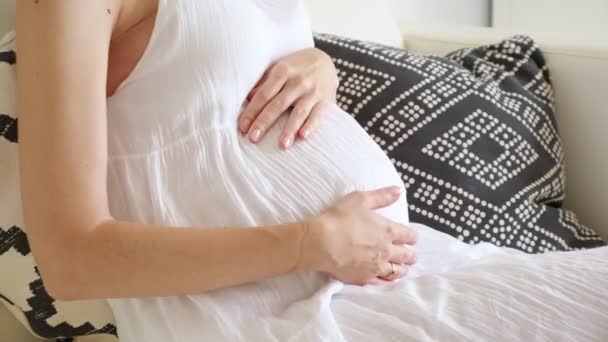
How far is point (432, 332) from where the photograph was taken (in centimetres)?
67

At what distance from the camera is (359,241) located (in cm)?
75

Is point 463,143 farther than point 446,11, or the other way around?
point 446,11

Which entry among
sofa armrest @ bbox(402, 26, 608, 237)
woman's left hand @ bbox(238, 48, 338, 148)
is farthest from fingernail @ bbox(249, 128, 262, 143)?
sofa armrest @ bbox(402, 26, 608, 237)

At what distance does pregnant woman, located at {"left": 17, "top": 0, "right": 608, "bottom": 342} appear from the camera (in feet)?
2.17

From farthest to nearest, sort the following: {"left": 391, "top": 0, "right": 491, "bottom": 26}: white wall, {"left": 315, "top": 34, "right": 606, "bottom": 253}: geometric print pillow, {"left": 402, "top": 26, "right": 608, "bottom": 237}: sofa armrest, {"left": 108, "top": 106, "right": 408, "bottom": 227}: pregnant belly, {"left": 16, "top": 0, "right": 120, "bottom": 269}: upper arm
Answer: {"left": 391, "top": 0, "right": 491, "bottom": 26}: white wall → {"left": 402, "top": 26, "right": 608, "bottom": 237}: sofa armrest → {"left": 315, "top": 34, "right": 606, "bottom": 253}: geometric print pillow → {"left": 108, "top": 106, "right": 408, "bottom": 227}: pregnant belly → {"left": 16, "top": 0, "right": 120, "bottom": 269}: upper arm

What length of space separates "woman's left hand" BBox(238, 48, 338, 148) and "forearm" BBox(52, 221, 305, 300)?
0.47 ft

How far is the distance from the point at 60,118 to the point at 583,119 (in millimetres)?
921

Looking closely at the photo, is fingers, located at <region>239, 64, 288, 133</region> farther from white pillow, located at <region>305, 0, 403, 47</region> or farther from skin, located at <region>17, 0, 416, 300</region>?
white pillow, located at <region>305, 0, 403, 47</region>

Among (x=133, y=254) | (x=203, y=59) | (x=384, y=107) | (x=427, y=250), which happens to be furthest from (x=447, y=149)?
(x=133, y=254)

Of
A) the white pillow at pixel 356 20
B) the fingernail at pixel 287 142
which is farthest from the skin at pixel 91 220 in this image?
the white pillow at pixel 356 20

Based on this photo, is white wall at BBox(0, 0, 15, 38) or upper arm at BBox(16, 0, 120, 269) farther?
white wall at BBox(0, 0, 15, 38)

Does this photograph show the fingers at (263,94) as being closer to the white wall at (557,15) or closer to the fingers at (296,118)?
the fingers at (296,118)

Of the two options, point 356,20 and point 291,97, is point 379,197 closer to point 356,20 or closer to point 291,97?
point 291,97

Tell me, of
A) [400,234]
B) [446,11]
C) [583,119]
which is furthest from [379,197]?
[446,11]
